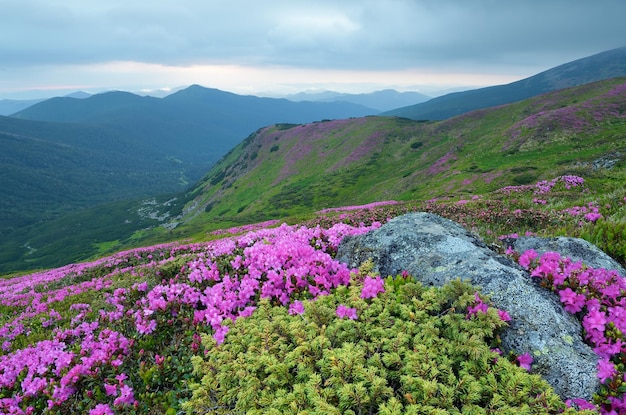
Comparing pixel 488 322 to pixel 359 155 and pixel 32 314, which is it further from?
pixel 359 155

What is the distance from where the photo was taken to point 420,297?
571 centimetres

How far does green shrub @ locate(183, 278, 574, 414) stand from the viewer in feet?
12.4

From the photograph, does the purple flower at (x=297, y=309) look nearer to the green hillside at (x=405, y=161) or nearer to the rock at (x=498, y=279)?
the rock at (x=498, y=279)

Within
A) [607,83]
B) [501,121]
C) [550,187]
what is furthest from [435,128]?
[550,187]

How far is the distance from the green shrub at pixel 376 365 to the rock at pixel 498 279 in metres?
0.59

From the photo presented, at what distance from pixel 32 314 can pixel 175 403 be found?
34.3ft

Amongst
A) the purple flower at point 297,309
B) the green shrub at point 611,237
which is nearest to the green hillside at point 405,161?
the green shrub at point 611,237

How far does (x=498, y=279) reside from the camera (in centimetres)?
579

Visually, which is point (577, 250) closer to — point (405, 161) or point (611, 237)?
point (611, 237)

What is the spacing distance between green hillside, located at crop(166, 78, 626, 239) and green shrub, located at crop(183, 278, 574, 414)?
32222 mm

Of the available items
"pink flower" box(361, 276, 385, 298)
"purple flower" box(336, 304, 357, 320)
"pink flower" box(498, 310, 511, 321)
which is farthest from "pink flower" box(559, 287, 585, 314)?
"purple flower" box(336, 304, 357, 320)

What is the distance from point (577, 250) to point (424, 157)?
72761 millimetres

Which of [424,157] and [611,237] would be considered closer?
[611,237]

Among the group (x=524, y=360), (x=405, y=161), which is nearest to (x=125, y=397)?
(x=524, y=360)
